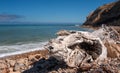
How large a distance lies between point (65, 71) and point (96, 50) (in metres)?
1.60

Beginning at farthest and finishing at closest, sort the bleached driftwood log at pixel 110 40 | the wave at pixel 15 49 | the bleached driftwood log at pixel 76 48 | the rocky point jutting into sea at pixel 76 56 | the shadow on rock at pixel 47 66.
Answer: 1. the wave at pixel 15 49
2. the bleached driftwood log at pixel 110 40
3. the shadow on rock at pixel 47 66
4. the bleached driftwood log at pixel 76 48
5. the rocky point jutting into sea at pixel 76 56

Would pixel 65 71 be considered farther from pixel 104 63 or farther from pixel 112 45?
pixel 112 45

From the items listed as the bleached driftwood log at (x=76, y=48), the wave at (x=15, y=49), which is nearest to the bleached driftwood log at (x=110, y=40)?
the bleached driftwood log at (x=76, y=48)

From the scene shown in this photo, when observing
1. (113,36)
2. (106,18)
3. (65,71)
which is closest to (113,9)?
(106,18)

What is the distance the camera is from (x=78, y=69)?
9781 mm

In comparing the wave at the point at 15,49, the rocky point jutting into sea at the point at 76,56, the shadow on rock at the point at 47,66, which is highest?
the rocky point jutting into sea at the point at 76,56

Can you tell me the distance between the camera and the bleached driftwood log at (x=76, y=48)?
9750 mm

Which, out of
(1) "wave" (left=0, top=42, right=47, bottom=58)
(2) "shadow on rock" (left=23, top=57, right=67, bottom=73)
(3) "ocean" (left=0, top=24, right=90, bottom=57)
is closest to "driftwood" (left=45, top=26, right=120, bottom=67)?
(2) "shadow on rock" (left=23, top=57, right=67, bottom=73)

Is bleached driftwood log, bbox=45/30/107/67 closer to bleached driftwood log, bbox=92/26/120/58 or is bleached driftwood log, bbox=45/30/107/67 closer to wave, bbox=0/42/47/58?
bleached driftwood log, bbox=92/26/120/58

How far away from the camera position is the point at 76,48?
405 inches

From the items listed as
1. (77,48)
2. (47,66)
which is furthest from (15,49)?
(77,48)

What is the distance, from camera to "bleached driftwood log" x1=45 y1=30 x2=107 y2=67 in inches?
384

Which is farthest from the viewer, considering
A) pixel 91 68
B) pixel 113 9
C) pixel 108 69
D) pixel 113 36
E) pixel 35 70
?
pixel 113 9

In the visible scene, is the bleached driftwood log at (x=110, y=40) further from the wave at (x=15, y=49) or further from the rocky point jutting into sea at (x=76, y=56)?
the wave at (x=15, y=49)
